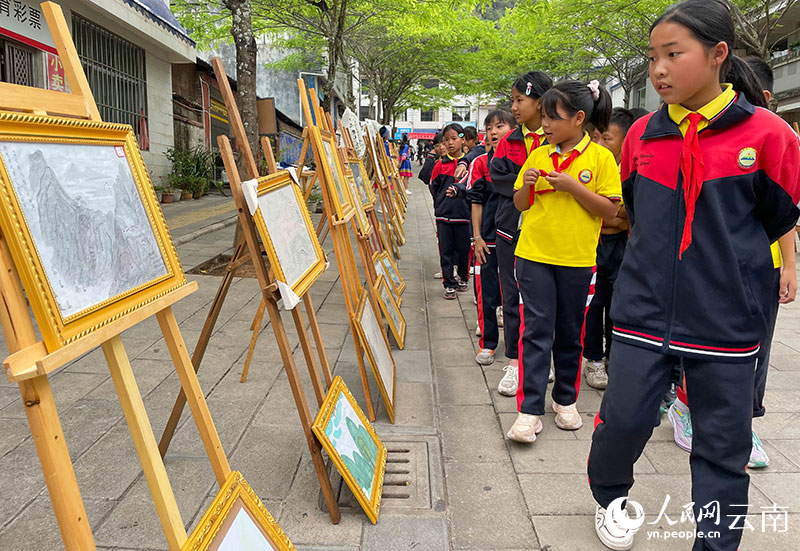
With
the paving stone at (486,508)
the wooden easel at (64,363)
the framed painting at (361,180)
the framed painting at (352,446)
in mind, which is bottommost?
the paving stone at (486,508)

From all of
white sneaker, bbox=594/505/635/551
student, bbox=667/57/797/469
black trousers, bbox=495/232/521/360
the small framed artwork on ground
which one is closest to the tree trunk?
the small framed artwork on ground

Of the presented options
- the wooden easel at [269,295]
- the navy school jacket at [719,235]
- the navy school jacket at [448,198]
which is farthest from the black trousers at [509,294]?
the navy school jacket at [448,198]

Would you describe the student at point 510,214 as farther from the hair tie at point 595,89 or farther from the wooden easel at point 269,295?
the wooden easel at point 269,295

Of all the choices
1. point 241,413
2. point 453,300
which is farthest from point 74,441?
point 453,300

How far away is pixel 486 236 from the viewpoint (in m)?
4.42

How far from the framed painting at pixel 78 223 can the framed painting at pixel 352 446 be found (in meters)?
0.85

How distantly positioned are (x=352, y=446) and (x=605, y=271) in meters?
2.01

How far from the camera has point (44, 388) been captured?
1.15 meters

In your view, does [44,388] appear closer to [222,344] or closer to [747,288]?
[747,288]

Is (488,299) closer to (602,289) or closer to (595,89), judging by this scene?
(602,289)

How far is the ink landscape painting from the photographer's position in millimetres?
1197

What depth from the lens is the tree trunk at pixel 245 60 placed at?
6320 mm

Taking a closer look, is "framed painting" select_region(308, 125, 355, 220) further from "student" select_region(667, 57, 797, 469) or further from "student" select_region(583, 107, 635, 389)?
"student" select_region(667, 57, 797, 469)

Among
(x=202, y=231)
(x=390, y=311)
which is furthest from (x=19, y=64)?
(x=390, y=311)
